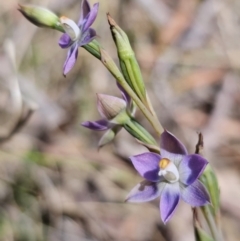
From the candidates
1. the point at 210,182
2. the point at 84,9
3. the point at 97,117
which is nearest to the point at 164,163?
the point at 210,182

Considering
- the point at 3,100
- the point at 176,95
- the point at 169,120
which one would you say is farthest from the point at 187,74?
the point at 3,100

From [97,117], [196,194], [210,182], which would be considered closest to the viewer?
[196,194]

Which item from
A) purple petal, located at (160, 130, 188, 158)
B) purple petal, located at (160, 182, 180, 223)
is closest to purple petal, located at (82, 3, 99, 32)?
purple petal, located at (160, 130, 188, 158)

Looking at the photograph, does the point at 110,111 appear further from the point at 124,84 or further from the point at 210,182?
the point at 210,182

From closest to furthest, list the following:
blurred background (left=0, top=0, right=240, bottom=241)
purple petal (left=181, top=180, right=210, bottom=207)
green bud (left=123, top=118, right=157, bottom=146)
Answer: purple petal (left=181, top=180, right=210, bottom=207), green bud (left=123, top=118, right=157, bottom=146), blurred background (left=0, top=0, right=240, bottom=241)

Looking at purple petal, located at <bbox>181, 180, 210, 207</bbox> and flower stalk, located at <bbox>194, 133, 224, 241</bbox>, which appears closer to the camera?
purple petal, located at <bbox>181, 180, 210, 207</bbox>

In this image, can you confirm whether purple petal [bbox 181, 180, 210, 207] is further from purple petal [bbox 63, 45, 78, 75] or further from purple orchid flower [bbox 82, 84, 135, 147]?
purple petal [bbox 63, 45, 78, 75]

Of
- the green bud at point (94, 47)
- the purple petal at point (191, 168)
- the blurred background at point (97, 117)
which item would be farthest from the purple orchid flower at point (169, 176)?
the blurred background at point (97, 117)
